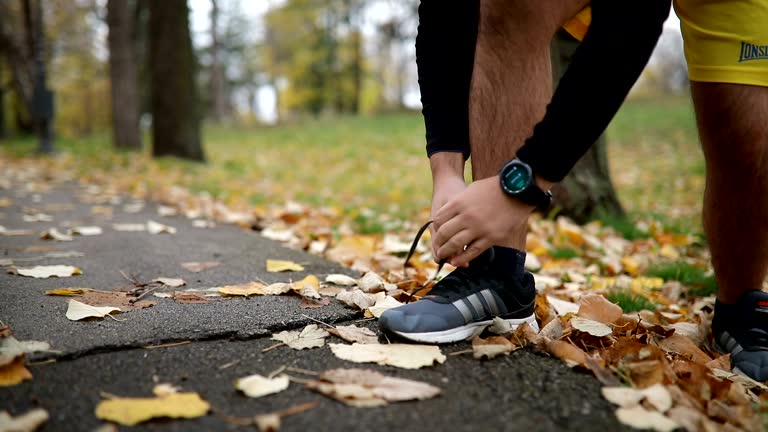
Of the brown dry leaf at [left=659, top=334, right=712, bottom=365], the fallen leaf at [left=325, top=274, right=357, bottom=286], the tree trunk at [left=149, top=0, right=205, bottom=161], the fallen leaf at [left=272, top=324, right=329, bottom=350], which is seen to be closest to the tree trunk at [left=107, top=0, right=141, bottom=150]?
the tree trunk at [left=149, top=0, right=205, bottom=161]

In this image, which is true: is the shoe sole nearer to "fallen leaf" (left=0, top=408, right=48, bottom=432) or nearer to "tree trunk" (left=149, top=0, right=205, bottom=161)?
"fallen leaf" (left=0, top=408, right=48, bottom=432)

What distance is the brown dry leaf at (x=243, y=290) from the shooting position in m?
1.65

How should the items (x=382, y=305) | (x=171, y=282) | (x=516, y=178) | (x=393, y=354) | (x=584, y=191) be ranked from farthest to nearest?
(x=584, y=191)
(x=171, y=282)
(x=382, y=305)
(x=393, y=354)
(x=516, y=178)

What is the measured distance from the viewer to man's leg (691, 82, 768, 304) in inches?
52.1

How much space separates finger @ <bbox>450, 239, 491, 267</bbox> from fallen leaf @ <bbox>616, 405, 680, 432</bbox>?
0.39 meters

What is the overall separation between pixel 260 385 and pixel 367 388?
0.67ft

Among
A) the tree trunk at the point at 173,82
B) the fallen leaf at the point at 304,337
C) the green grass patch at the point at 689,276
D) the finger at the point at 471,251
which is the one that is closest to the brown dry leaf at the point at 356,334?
the fallen leaf at the point at 304,337

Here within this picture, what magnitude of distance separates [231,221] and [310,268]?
54.7 inches

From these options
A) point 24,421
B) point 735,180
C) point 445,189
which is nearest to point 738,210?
point 735,180

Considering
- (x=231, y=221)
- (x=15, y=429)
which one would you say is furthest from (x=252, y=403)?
(x=231, y=221)

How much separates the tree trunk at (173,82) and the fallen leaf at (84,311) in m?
6.13

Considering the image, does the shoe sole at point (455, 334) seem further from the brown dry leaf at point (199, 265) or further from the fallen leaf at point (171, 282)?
the brown dry leaf at point (199, 265)

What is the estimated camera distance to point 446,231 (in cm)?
113

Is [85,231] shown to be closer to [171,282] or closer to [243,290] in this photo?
[171,282]
